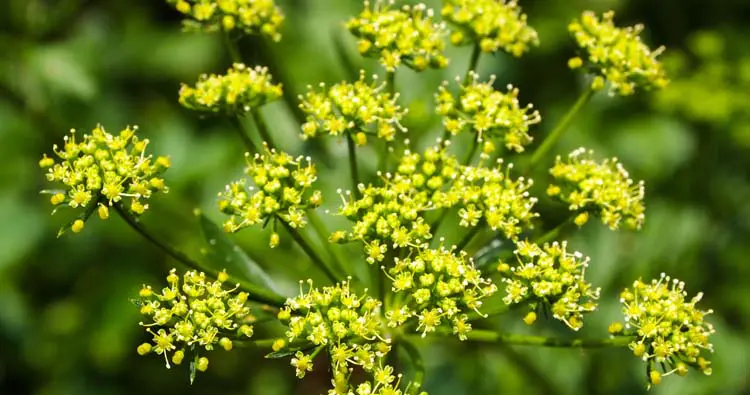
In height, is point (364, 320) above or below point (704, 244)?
below

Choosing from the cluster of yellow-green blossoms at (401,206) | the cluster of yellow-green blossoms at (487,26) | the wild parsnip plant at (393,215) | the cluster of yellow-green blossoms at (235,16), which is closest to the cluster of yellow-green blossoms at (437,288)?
the wild parsnip plant at (393,215)

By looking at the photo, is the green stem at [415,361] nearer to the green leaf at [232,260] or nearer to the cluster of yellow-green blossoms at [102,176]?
the green leaf at [232,260]

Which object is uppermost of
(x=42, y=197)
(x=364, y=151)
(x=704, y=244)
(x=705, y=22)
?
(x=705, y=22)

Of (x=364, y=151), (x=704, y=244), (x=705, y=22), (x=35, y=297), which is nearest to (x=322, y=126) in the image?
(x=364, y=151)

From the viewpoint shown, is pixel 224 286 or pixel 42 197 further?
pixel 42 197

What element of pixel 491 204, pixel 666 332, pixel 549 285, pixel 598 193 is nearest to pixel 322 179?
pixel 491 204

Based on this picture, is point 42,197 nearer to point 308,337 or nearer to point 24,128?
point 24,128
